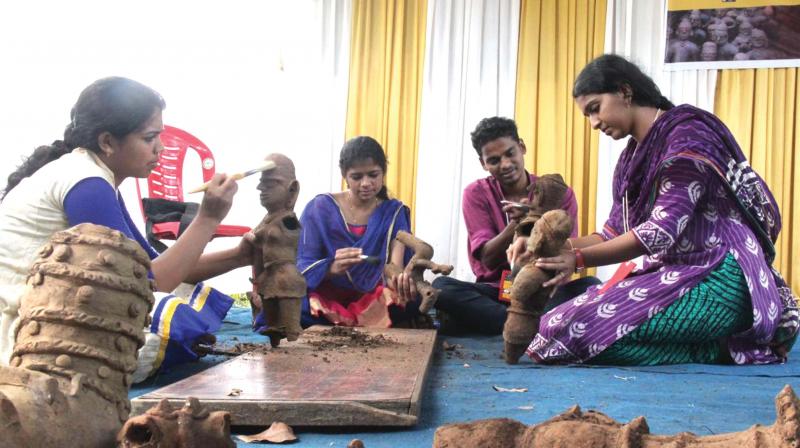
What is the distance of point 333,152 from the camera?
677 centimetres

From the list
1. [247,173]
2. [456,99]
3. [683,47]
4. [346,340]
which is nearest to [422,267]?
[346,340]

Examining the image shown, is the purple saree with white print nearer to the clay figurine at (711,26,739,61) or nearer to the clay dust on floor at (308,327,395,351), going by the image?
the clay dust on floor at (308,327,395,351)

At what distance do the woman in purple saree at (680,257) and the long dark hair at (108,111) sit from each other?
5.92 feet

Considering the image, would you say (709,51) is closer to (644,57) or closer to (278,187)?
(644,57)

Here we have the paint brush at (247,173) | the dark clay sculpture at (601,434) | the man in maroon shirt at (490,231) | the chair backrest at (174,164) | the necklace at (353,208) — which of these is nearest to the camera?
the dark clay sculpture at (601,434)

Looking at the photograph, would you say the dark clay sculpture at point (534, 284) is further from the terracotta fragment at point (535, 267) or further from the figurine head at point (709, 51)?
the figurine head at point (709, 51)

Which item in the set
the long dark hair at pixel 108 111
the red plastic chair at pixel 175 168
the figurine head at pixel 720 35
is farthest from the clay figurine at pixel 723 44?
the long dark hair at pixel 108 111

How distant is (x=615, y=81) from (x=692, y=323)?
3.47 ft

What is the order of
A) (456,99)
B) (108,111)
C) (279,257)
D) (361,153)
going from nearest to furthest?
1. (108,111)
2. (279,257)
3. (361,153)
4. (456,99)

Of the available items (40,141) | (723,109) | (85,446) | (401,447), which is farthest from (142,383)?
(723,109)

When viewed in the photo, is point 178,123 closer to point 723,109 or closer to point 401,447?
point 723,109

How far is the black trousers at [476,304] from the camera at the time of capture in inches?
182

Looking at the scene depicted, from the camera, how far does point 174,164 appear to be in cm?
604

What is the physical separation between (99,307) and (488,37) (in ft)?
18.3
